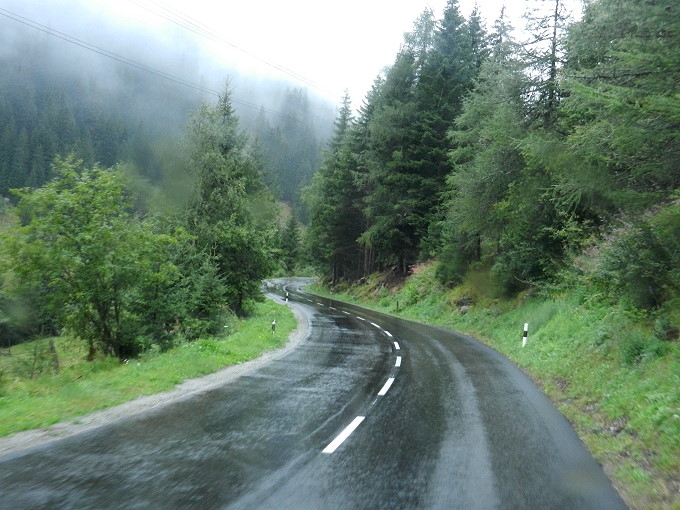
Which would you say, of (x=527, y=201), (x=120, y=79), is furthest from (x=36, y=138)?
(x=527, y=201)

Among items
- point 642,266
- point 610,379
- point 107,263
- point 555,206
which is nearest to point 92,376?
point 107,263

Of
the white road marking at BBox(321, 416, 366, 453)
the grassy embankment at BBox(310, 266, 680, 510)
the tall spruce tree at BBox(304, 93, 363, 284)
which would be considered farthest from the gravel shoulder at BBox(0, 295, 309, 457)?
the tall spruce tree at BBox(304, 93, 363, 284)

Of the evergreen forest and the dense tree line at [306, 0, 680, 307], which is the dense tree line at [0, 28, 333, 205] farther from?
the dense tree line at [306, 0, 680, 307]

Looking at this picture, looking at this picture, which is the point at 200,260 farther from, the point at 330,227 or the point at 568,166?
the point at 330,227

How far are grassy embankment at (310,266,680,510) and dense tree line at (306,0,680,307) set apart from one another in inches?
53.8

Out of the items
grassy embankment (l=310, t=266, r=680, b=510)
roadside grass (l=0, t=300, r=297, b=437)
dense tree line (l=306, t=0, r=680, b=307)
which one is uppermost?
dense tree line (l=306, t=0, r=680, b=307)

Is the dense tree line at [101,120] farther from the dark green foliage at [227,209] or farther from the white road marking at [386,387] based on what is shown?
the white road marking at [386,387]

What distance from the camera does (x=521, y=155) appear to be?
20375 mm

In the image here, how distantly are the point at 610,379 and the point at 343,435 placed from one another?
558cm

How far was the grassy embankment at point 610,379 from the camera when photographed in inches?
214

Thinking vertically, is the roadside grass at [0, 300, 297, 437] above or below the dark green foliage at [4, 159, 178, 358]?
below

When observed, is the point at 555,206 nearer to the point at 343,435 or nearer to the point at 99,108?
the point at 343,435

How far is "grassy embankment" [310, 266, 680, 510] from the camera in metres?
5.44

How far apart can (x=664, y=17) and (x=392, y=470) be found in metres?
7.58
